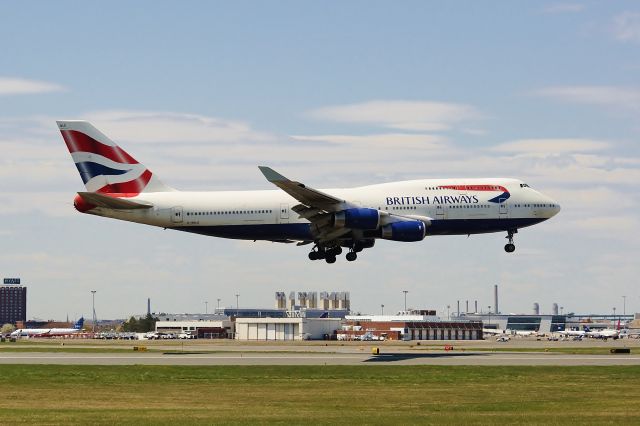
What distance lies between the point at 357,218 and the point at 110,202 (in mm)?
21284

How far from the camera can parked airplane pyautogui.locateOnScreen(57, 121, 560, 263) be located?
87.9 metres

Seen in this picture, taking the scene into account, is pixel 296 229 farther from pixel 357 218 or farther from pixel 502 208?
pixel 502 208

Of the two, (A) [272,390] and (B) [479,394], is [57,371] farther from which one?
(B) [479,394]

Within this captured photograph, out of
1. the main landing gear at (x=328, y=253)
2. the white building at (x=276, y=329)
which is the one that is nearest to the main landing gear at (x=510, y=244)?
the main landing gear at (x=328, y=253)

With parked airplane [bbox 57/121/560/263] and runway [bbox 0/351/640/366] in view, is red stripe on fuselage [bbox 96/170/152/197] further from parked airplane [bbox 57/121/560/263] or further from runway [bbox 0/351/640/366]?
runway [bbox 0/351/640/366]

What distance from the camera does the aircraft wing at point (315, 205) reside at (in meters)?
83.0

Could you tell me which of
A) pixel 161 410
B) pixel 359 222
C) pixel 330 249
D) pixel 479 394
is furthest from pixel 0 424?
pixel 330 249

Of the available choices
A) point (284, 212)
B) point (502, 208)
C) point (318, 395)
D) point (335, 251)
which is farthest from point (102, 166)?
point (318, 395)

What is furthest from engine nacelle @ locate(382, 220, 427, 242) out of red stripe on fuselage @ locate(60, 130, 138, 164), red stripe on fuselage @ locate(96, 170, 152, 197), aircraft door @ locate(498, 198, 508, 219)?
red stripe on fuselage @ locate(60, 130, 138, 164)

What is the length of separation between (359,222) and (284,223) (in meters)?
7.39

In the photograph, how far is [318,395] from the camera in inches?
1959

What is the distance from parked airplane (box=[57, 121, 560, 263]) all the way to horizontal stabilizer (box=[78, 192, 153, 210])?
99 millimetres

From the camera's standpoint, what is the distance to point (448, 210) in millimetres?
89188

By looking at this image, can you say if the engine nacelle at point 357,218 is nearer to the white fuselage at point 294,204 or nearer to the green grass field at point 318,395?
the white fuselage at point 294,204
